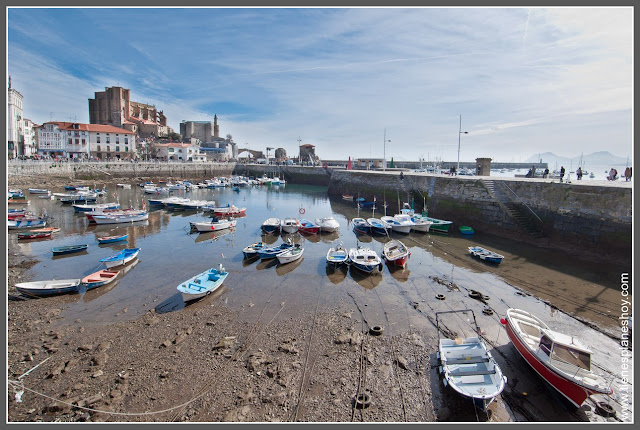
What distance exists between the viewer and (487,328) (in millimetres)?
12141

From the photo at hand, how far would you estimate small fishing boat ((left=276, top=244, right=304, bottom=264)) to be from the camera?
18.7 metres

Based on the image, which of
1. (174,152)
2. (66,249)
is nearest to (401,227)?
(66,249)

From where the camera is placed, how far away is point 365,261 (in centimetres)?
1783

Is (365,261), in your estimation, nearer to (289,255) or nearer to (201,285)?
(289,255)

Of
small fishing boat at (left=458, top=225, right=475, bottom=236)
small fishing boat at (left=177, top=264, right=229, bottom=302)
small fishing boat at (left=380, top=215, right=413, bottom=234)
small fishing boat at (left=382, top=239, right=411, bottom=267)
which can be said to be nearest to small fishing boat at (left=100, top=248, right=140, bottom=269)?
small fishing boat at (left=177, top=264, right=229, bottom=302)

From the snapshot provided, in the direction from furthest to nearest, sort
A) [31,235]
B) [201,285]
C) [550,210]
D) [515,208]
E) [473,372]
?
1. [515,208]
2. [550,210]
3. [31,235]
4. [201,285]
5. [473,372]

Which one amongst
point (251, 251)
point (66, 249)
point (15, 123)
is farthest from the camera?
point (15, 123)

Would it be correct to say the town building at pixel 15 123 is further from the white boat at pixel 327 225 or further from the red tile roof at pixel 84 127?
the white boat at pixel 327 225

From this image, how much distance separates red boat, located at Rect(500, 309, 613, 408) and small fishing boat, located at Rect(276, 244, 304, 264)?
11757 millimetres

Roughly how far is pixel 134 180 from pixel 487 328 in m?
70.4

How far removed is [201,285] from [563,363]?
13.0 metres

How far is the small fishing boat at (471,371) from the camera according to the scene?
8039mm

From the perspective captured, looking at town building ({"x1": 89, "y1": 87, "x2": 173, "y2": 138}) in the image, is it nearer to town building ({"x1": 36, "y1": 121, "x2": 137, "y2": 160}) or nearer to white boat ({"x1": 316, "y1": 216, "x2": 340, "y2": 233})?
town building ({"x1": 36, "y1": 121, "x2": 137, "y2": 160})

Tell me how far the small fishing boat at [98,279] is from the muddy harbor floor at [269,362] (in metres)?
0.81
